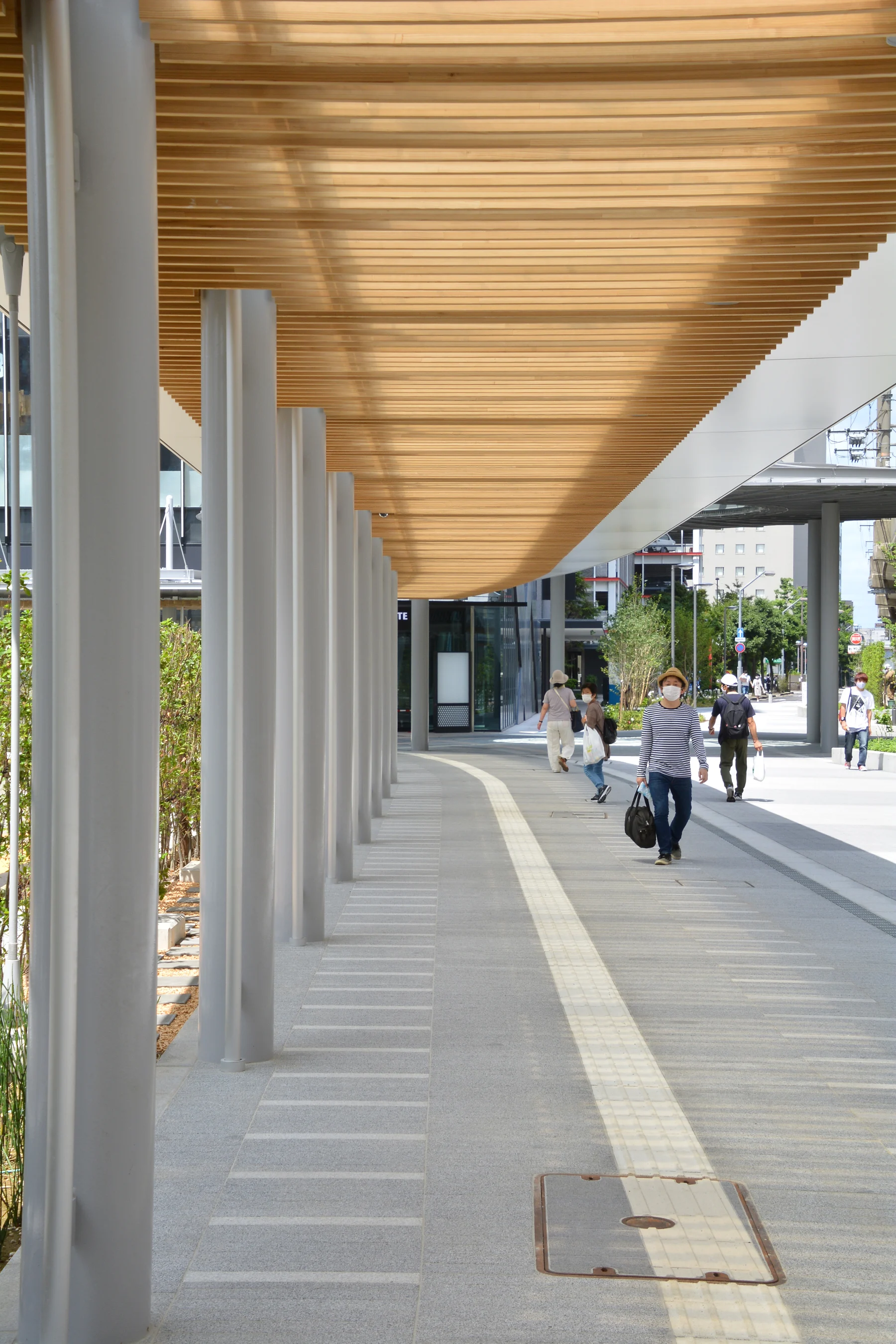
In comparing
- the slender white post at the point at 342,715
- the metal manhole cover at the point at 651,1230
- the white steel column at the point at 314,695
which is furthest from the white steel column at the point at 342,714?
the metal manhole cover at the point at 651,1230

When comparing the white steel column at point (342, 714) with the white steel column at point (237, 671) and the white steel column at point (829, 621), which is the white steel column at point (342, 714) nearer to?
the white steel column at point (237, 671)

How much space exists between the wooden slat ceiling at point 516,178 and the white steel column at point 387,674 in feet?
40.2

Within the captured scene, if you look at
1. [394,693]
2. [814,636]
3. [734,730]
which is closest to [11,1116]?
[734,730]

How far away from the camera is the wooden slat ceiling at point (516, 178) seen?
3729 mm

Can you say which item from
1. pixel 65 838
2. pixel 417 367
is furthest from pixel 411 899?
pixel 65 838

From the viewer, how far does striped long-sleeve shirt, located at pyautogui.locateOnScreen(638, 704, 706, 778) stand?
11.8 metres

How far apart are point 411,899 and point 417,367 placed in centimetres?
408

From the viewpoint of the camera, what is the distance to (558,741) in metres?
24.5

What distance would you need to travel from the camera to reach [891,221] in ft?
16.6

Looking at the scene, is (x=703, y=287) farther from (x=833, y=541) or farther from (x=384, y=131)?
(x=833, y=541)

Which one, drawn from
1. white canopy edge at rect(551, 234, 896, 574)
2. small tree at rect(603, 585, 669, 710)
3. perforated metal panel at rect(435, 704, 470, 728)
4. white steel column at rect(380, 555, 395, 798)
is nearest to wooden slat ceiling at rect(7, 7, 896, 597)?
white canopy edge at rect(551, 234, 896, 574)

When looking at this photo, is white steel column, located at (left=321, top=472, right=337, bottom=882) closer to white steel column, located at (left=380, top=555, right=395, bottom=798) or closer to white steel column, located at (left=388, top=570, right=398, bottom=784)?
white steel column, located at (left=380, top=555, right=395, bottom=798)

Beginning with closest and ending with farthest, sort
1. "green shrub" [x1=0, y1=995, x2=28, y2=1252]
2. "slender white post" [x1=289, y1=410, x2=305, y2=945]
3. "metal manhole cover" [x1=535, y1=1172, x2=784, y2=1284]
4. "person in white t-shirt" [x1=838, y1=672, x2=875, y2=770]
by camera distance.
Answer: "metal manhole cover" [x1=535, y1=1172, x2=784, y2=1284], "green shrub" [x1=0, y1=995, x2=28, y2=1252], "slender white post" [x1=289, y1=410, x2=305, y2=945], "person in white t-shirt" [x1=838, y1=672, x2=875, y2=770]

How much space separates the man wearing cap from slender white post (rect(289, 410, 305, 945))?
9.52 metres
